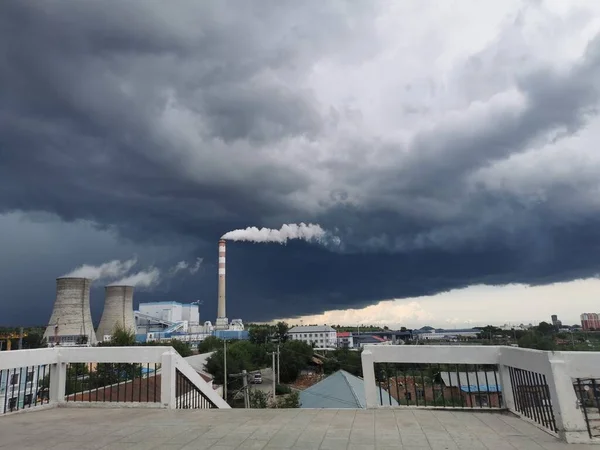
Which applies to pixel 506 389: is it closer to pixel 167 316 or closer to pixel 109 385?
pixel 109 385

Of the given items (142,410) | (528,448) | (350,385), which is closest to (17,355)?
(142,410)

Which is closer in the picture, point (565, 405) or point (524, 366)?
point (565, 405)

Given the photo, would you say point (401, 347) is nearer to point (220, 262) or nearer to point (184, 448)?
point (184, 448)

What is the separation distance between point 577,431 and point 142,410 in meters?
6.29

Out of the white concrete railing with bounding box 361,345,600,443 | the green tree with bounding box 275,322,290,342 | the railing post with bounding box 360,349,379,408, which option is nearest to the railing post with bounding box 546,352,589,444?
the white concrete railing with bounding box 361,345,600,443

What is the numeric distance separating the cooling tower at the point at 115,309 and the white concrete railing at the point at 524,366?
63411mm

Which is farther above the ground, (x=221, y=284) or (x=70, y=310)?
(x=221, y=284)

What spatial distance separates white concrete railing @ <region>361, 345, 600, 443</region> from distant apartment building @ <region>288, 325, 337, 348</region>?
101581 millimetres

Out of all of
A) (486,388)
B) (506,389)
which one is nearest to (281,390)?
(486,388)

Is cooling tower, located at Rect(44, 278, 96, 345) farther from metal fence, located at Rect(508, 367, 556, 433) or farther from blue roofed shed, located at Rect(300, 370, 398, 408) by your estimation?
metal fence, located at Rect(508, 367, 556, 433)

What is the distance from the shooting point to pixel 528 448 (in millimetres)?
4543

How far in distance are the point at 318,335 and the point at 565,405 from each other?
10545 centimetres

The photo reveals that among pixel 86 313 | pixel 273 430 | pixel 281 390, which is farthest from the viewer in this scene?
pixel 86 313

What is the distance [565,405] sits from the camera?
477 cm
